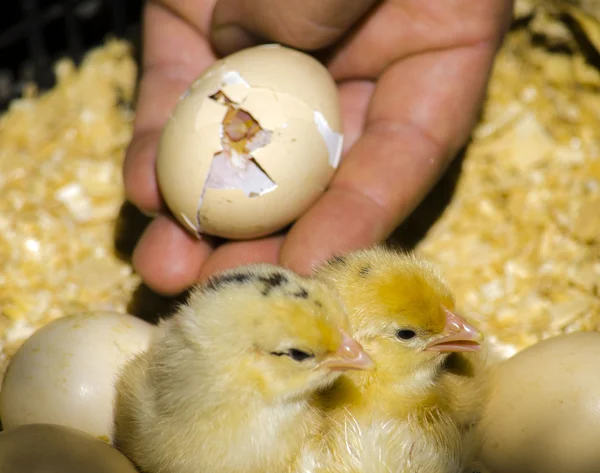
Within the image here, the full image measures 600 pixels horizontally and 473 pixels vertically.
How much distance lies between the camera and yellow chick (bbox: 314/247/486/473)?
1.36m

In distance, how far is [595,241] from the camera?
210 centimetres

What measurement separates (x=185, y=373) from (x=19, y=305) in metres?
0.92

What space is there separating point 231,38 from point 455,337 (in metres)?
1.01

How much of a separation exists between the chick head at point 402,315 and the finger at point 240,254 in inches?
12.2

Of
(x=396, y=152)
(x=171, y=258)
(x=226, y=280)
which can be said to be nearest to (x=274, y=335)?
(x=226, y=280)

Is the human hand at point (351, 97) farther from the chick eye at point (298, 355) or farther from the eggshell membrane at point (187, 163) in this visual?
the chick eye at point (298, 355)

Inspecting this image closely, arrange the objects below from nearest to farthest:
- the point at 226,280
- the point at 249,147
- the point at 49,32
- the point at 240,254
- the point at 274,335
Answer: the point at 274,335 → the point at 226,280 → the point at 249,147 → the point at 240,254 → the point at 49,32

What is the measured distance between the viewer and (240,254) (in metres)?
1.71

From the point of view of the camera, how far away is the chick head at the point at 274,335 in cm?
122

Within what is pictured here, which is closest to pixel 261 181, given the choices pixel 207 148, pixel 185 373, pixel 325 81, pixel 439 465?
pixel 207 148

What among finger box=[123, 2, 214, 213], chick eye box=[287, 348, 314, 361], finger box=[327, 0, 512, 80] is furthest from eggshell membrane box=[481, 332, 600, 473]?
finger box=[123, 2, 214, 213]

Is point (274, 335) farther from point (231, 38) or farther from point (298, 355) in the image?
point (231, 38)

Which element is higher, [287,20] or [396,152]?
[287,20]

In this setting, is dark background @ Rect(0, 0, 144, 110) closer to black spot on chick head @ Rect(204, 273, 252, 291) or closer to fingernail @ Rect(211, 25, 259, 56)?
fingernail @ Rect(211, 25, 259, 56)
